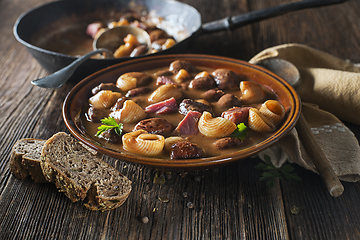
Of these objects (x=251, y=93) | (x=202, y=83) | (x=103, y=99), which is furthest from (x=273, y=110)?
(x=103, y=99)

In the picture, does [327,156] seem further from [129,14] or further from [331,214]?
[129,14]

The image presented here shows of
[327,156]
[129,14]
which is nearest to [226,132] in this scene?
[327,156]

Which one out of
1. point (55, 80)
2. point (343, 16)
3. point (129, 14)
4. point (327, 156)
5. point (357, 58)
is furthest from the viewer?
point (343, 16)

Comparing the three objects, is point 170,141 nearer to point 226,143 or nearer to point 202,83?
point 226,143

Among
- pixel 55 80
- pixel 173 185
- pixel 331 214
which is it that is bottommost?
pixel 331 214

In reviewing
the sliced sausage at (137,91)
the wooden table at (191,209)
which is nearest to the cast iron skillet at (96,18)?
the sliced sausage at (137,91)

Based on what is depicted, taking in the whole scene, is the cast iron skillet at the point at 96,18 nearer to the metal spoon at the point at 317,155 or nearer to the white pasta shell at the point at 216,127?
the metal spoon at the point at 317,155
